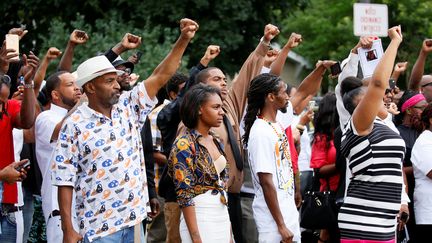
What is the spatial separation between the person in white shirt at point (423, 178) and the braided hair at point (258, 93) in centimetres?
179

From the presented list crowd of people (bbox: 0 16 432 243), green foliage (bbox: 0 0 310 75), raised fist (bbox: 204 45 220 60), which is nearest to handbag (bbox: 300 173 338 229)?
crowd of people (bbox: 0 16 432 243)

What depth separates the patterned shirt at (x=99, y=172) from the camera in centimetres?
642

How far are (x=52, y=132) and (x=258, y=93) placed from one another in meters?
1.89

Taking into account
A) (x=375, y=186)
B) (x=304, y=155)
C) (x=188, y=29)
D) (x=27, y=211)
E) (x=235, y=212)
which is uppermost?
(x=188, y=29)

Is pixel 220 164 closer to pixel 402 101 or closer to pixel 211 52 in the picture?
pixel 211 52

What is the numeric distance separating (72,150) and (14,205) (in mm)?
1712

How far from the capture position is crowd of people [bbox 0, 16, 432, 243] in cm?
647

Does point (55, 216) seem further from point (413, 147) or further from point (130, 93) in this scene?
point (413, 147)

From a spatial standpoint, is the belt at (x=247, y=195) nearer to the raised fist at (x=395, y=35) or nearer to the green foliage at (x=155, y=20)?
the raised fist at (x=395, y=35)

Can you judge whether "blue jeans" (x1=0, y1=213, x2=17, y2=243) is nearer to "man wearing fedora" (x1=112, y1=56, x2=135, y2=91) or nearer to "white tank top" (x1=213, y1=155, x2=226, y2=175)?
"man wearing fedora" (x1=112, y1=56, x2=135, y2=91)

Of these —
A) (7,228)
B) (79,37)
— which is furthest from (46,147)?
(79,37)

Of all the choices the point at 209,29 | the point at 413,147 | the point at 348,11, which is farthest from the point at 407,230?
the point at 348,11

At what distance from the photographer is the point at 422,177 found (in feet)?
28.7

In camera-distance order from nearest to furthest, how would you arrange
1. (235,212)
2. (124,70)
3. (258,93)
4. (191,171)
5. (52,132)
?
(191,171), (258,93), (124,70), (235,212), (52,132)
